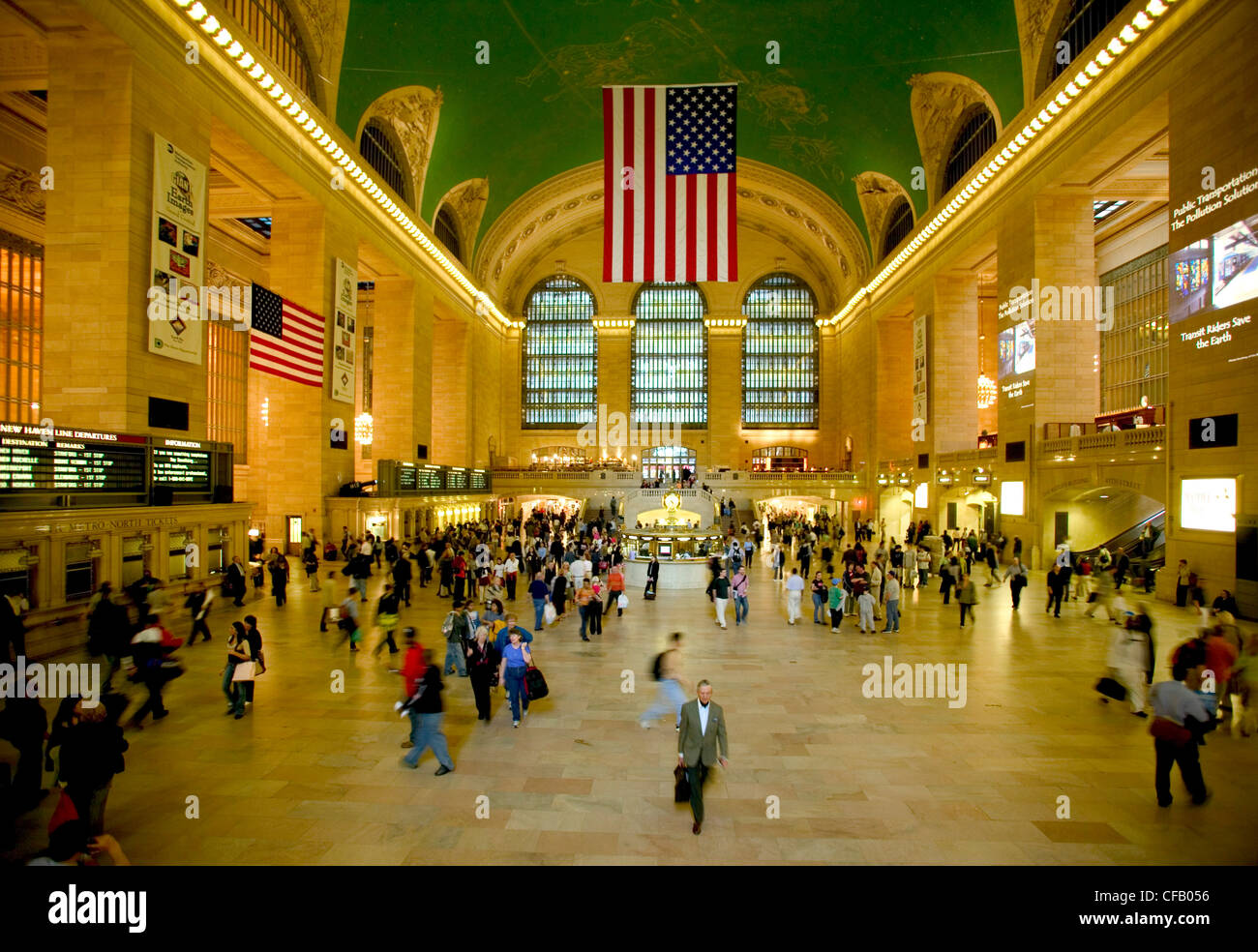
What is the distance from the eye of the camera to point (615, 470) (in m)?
37.0

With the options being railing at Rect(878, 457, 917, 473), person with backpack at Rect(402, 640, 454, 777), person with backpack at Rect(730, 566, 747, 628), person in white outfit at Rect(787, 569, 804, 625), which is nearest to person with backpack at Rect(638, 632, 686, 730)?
person with backpack at Rect(402, 640, 454, 777)

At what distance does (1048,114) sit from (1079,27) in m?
2.14

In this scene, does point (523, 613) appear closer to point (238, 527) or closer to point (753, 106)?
point (238, 527)

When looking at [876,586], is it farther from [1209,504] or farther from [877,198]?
[877,198]

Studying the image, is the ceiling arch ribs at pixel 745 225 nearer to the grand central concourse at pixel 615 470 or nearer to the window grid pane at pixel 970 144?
the grand central concourse at pixel 615 470

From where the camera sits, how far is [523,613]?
12227mm

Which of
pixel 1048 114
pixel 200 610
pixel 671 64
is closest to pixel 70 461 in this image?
pixel 200 610

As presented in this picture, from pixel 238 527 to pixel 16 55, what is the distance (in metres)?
11.2

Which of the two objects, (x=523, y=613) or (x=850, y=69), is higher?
(x=850, y=69)

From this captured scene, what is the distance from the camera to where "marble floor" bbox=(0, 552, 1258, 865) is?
4.21 meters

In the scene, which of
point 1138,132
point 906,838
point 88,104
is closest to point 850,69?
point 1138,132

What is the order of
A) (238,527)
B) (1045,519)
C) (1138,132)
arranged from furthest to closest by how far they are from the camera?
(1045,519) < (1138,132) < (238,527)

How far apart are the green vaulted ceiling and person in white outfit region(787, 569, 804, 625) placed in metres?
17.7

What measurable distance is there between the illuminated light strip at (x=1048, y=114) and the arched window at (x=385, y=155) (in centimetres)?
2053
